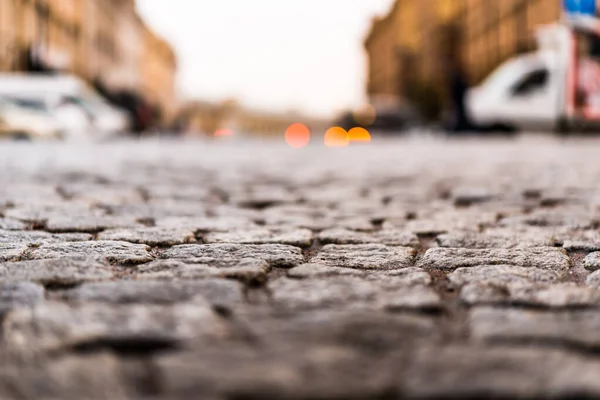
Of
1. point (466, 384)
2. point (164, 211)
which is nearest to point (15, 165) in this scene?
point (164, 211)

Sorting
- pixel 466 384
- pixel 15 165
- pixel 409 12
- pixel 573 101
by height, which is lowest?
pixel 466 384

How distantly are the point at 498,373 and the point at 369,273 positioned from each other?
117cm

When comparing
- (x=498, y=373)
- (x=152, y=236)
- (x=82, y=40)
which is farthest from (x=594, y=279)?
(x=82, y=40)

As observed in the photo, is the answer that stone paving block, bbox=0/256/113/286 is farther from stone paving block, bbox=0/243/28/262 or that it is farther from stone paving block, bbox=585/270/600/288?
stone paving block, bbox=585/270/600/288

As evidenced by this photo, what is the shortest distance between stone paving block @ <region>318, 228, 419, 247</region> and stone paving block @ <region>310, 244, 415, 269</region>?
0.53 feet

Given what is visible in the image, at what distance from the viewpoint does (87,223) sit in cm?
421

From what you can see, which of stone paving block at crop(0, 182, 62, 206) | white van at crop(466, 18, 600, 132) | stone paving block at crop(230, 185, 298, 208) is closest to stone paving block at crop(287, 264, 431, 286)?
stone paving block at crop(230, 185, 298, 208)

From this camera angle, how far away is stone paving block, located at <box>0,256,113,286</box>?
104 inches

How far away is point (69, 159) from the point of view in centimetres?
1062

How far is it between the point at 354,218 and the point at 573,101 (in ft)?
38.0

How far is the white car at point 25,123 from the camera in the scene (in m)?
18.4

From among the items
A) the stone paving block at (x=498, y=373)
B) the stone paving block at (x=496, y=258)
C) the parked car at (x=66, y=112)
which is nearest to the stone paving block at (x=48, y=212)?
the stone paving block at (x=496, y=258)

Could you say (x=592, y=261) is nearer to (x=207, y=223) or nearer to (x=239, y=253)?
(x=239, y=253)

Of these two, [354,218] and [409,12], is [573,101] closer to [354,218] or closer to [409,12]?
[354,218]
